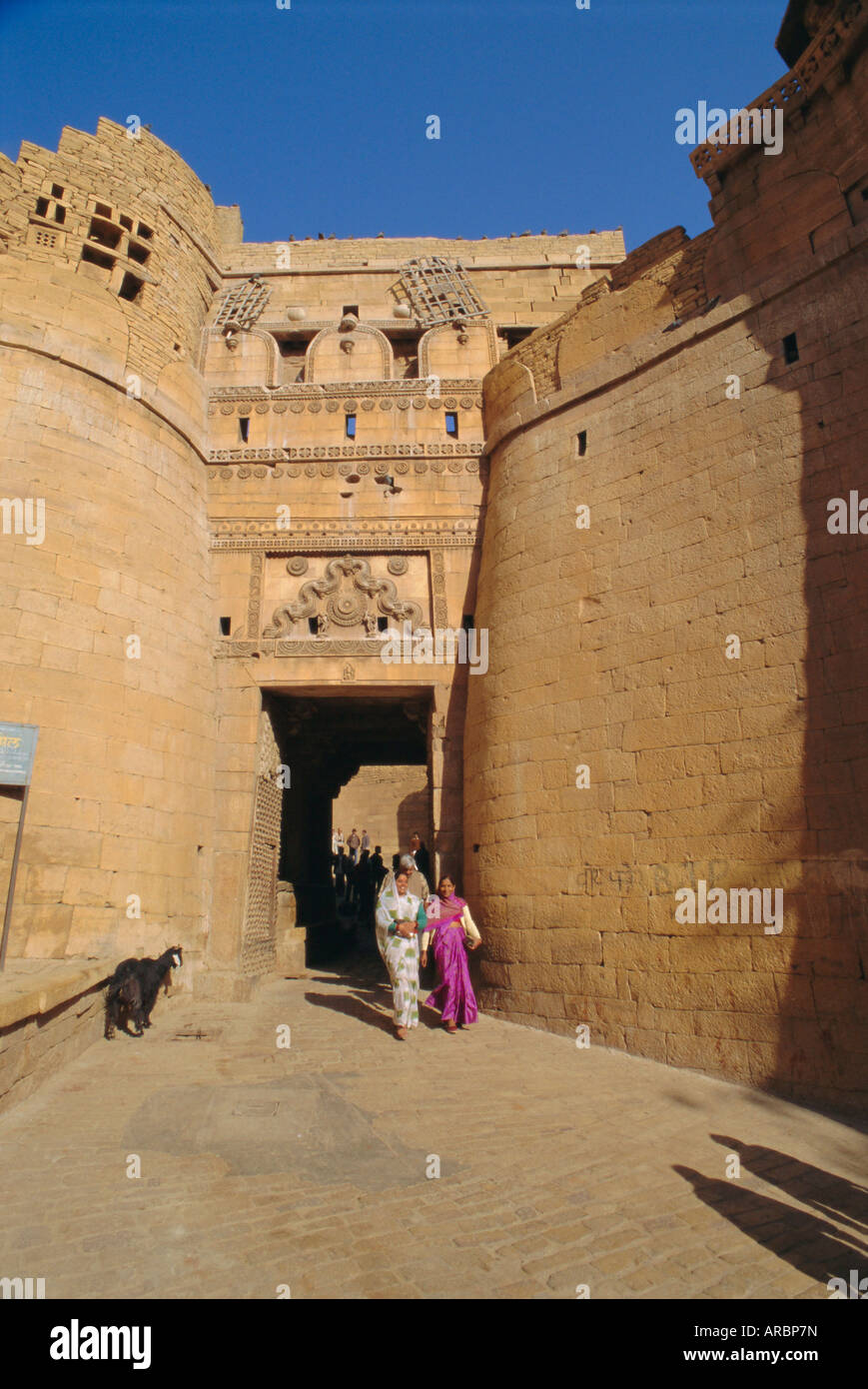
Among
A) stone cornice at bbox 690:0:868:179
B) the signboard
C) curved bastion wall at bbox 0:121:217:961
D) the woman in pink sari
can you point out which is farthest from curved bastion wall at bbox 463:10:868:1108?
the signboard

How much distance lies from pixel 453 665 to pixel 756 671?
4.42 meters

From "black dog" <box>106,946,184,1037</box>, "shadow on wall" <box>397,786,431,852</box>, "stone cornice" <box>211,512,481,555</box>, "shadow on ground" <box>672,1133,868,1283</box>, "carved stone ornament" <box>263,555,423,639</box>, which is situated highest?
"stone cornice" <box>211,512,481,555</box>

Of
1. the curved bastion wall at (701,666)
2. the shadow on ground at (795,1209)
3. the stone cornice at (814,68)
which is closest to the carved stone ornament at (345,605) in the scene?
the curved bastion wall at (701,666)

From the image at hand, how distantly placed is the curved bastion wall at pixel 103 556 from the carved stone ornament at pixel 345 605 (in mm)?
1047

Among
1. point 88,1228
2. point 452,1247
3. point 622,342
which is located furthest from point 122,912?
point 622,342

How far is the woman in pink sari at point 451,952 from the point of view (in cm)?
720

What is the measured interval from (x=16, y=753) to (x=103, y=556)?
2.56 metres

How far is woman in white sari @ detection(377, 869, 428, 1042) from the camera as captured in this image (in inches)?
272

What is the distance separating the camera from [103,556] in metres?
8.32

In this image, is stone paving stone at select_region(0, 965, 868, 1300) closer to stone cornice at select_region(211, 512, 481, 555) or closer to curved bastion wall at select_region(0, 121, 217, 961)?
curved bastion wall at select_region(0, 121, 217, 961)

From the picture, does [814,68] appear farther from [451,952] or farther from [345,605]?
[451,952]

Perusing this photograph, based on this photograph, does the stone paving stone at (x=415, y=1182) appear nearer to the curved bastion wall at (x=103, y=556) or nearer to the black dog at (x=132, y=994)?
the black dog at (x=132, y=994)

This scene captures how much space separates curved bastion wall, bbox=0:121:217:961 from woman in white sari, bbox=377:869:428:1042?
2.62m

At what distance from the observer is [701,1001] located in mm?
5855
